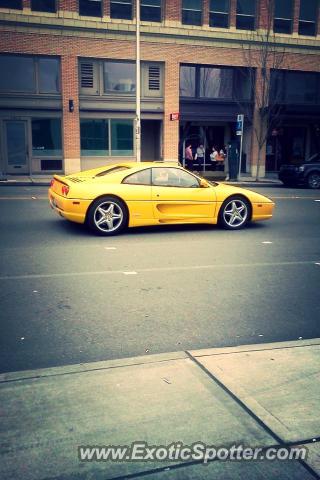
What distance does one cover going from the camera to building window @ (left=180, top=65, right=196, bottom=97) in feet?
82.4

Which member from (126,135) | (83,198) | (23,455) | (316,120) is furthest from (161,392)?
(316,120)

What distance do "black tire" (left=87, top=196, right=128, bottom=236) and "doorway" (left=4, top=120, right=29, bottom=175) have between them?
16011 millimetres

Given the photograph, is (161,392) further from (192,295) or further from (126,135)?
(126,135)

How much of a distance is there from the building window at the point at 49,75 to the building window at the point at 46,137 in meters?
1.52

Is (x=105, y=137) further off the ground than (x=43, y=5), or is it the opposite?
(x=43, y=5)

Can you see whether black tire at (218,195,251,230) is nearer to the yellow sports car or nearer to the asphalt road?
the yellow sports car

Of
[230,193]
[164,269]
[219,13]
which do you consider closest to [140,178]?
[230,193]

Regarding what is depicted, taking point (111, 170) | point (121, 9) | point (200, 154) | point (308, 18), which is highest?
point (308, 18)

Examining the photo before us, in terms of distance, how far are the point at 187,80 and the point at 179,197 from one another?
17902mm

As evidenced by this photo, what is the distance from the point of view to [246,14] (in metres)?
25.6

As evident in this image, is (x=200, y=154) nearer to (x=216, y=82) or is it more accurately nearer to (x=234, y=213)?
(x=216, y=82)

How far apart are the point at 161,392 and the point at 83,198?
5830mm

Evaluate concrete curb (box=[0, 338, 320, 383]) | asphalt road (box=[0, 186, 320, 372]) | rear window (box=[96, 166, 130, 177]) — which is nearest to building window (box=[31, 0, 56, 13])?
rear window (box=[96, 166, 130, 177])

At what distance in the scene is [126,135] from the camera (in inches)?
976
